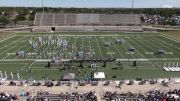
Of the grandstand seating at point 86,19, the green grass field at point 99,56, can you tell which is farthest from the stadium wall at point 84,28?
the green grass field at point 99,56

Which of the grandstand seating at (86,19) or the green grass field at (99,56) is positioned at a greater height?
the grandstand seating at (86,19)

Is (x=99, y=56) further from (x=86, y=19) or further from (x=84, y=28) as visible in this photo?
(x=86, y=19)

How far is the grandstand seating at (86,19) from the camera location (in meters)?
114

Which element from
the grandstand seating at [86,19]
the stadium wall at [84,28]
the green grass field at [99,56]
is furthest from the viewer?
the grandstand seating at [86,19]

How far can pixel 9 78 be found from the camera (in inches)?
1735

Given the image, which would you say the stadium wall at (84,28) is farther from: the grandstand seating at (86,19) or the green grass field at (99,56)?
the green grass field at (99,56)

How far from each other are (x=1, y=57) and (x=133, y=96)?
99.5 feet

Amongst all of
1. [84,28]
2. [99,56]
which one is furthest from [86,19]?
[99,56]

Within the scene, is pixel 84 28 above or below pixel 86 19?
below

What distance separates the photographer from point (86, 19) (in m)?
120

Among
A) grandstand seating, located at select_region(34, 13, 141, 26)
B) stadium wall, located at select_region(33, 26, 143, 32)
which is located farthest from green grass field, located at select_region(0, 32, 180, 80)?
grandstand seating, located at select_region(34, 13, 141, 26)

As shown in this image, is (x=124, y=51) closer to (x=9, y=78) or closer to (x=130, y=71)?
(x=130, y=71)

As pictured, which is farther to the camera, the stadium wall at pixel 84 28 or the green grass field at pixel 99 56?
the stadium wall at pixel 84 28

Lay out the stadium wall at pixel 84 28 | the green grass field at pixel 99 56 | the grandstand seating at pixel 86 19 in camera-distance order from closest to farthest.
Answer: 1. the green grass field at pixel 99 56
2. the stadium wall at pixel 84 28
3. the grandstand seating at pixel 86 19
